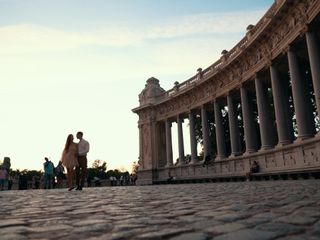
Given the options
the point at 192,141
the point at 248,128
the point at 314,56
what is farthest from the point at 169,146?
the point at 314,56

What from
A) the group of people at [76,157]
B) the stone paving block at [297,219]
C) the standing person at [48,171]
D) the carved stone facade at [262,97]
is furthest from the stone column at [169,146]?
the stone paving block at [297,219]

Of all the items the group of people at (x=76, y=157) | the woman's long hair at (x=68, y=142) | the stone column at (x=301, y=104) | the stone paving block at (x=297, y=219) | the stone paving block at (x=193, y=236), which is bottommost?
the stone paving block at (x=193, y=236)

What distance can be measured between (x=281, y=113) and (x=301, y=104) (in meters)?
3.02

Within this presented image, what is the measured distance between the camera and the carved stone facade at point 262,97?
20078 mm

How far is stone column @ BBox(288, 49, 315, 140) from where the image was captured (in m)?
20.1

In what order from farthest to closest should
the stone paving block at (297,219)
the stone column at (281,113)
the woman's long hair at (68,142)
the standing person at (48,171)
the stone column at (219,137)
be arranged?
→ the stone column at (219,137) < the standing person at (48,171) < the stone column at (281,113) < the woman's long hair at (68,142) < the stone paving block at (297,219)

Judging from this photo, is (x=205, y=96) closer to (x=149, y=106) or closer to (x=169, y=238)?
(x=149, y=106)

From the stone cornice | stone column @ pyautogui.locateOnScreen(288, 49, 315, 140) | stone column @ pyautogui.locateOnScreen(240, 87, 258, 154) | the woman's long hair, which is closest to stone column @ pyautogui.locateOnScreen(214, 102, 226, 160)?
the stone cornice

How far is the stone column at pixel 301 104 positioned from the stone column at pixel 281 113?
2276 millimetres

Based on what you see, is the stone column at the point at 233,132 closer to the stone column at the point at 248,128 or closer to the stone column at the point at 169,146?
the stone column at the point at 248,128

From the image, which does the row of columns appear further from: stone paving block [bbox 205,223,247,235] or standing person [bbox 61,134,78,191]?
stone paving block [bbox 205,223,247,235]

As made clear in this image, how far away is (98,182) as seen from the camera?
140 ft

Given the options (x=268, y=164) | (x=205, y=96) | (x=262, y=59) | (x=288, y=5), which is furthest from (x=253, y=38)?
(x=205, y=96)

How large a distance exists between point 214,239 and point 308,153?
18451 millimetres
